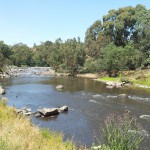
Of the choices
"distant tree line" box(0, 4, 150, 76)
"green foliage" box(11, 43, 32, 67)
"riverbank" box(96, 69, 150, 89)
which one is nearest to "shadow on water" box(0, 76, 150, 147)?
"riverbank" box(96, 69, 150, 89)

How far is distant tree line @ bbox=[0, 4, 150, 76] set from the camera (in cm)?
7644

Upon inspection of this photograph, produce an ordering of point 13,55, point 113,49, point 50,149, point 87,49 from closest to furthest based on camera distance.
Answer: point 50,149 → point 113,49 → point 87,49 → point 13,55

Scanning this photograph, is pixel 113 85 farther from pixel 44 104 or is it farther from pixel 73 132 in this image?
pixel 73 132

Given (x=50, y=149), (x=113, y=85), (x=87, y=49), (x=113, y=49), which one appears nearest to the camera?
(x=50, y=149)

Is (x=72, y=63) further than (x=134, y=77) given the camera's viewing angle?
Yes

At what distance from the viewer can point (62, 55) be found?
103 m

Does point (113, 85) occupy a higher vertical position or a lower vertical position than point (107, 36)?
lower

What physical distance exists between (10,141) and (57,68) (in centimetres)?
9347

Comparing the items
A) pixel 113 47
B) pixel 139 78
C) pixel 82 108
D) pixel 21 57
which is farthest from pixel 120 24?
pixel 21 57

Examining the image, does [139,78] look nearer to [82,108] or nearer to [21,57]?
[82,108]

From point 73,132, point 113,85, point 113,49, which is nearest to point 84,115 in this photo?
point 73,132

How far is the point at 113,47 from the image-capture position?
80.1 m

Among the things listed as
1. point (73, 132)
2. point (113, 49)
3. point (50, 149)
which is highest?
point (113, 49)

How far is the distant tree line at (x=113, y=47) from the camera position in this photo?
76438 millimetres
